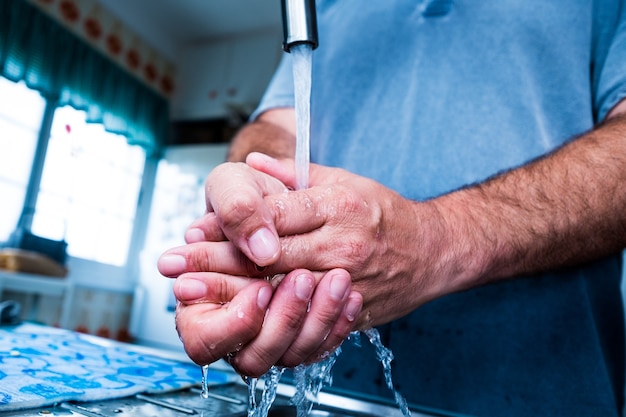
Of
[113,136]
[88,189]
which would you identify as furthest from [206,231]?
[113,136]

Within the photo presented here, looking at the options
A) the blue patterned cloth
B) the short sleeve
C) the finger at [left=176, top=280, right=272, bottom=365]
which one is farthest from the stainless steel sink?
the short sleeve

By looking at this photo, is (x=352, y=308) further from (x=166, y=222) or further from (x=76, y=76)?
(x=166, y=222)

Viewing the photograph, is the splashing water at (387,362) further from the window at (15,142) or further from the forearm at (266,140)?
the window at (15,142)

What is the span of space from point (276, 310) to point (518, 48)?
55 centimetres

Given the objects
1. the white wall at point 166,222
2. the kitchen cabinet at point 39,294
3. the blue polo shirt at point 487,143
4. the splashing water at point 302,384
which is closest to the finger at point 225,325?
the splashing water at point 302,384

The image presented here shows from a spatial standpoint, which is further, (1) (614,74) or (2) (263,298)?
(1) (614,74)

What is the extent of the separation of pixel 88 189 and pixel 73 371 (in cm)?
303

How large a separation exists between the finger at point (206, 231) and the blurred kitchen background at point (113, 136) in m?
2.28

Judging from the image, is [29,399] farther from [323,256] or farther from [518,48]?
[518,48]

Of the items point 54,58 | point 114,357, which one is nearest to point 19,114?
point 54,58

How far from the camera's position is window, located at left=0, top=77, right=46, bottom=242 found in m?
2.75

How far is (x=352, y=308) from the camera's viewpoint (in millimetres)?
385

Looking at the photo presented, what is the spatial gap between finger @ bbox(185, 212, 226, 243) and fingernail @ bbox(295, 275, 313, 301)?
0.36 feet

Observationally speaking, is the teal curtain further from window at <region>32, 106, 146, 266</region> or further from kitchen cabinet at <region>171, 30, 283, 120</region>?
kitchen cabinet at <region>171, 30, 283, 120</region>
